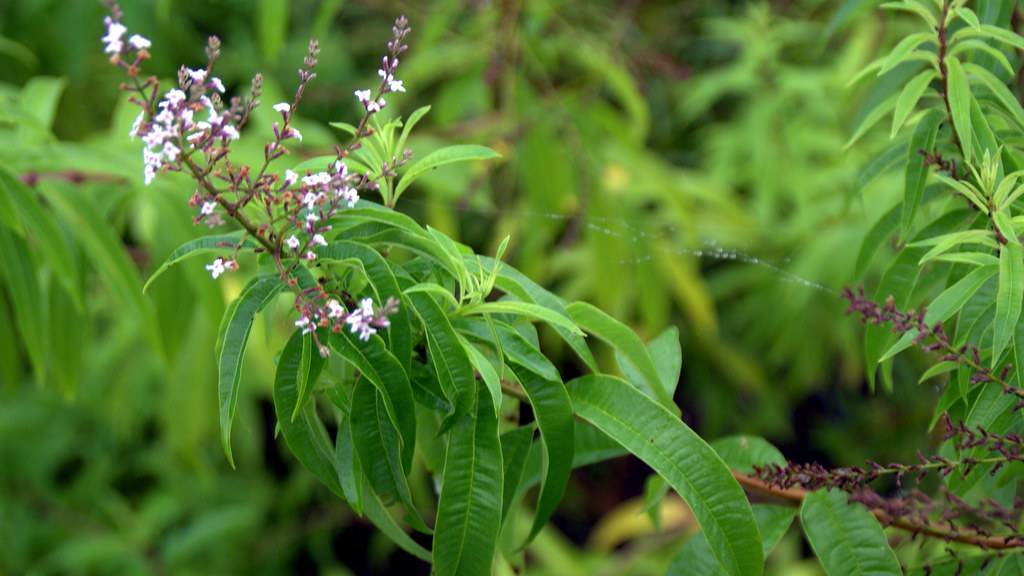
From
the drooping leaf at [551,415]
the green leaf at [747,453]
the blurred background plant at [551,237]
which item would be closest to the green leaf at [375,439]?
the drooping leaf at [551,415]

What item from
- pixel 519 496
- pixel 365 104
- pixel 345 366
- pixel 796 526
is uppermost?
pixel 365 104

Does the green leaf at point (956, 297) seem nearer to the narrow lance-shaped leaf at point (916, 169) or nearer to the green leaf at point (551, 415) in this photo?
the narrow lance-shaped leaf at point (916, 169)

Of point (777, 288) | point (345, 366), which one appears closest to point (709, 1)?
point (777, 288)

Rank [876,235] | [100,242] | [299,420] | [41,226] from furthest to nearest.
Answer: [100,242]
[41,226]
[876,235]
[299,420]

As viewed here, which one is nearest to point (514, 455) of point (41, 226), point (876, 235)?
point (876, 235)

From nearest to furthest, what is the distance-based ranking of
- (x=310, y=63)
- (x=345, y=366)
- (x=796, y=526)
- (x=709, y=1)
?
(x=310, y=63), (x=345, y=366), (x=796, y=526), (x=709, y=1)

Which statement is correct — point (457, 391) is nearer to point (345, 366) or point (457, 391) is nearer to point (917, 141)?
point (345, 366)

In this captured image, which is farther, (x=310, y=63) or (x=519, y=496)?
(x=519, y=496)

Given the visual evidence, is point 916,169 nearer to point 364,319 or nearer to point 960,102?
point 960,102
